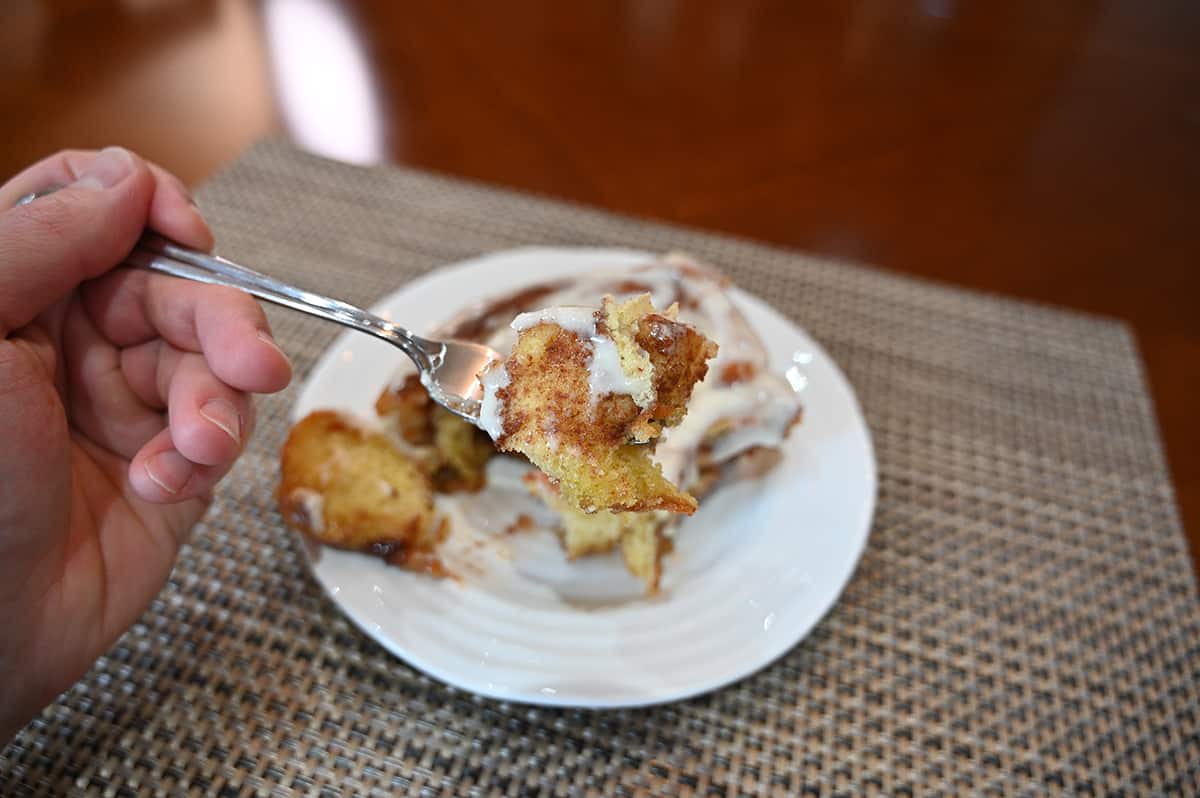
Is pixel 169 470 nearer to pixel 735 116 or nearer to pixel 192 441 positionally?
pixel 192 441

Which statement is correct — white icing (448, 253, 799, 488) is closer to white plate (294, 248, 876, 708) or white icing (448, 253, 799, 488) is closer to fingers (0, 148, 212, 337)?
white plate (294, 248, 876, 708)

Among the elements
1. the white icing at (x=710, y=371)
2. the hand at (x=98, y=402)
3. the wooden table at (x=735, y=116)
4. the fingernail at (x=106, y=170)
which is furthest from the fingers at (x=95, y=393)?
the wooden table at (x=735, y=116)

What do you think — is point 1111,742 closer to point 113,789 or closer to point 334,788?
point 334,788

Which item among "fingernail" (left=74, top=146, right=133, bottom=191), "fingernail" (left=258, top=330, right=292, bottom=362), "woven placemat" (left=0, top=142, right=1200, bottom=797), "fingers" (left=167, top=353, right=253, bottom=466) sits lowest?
"woven placemat" (left=0, top=142, right=1200, bottom=797)

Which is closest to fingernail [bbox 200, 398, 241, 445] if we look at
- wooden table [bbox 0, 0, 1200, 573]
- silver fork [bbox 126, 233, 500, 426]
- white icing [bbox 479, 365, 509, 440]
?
silver fork [bbox 126, 233, 500, 426]

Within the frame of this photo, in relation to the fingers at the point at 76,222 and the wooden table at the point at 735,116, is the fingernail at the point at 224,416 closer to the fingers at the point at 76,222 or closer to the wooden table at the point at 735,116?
the fingers at the point at 76,222

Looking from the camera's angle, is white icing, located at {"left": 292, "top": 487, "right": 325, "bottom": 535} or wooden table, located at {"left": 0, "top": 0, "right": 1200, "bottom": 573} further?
wooden table, located at {"left": 0, "top": 0, "right": 1200, "bottom": 573}

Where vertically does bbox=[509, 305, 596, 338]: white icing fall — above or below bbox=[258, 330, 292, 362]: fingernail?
above
